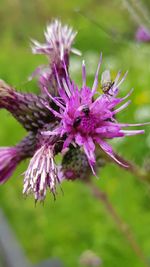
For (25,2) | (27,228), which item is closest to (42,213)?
(27,228)

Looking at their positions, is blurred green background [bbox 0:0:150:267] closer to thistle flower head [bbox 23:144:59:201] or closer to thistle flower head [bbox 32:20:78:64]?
thistle flower head [bbox 32:20:78:64]

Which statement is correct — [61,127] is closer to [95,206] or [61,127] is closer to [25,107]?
[25,107]

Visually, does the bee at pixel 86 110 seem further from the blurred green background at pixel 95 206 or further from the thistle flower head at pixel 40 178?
the blurred green background at pixel 95 206

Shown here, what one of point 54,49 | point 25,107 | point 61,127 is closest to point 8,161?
point 25,107

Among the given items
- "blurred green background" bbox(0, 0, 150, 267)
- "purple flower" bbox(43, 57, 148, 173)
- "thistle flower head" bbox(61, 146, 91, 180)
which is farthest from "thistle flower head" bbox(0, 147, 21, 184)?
"blurred green background" bbox(0, 0, 150, 267)

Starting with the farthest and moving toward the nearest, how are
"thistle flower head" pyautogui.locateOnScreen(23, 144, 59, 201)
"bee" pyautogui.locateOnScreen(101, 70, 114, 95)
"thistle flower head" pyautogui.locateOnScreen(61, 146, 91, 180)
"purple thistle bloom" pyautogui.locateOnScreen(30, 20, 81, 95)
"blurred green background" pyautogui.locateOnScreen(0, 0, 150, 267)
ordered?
"blurred green background" pyautogui.locateOnScreen(0, 0, 150, 267) → "purple thistle bloom" pyautogui.locateOnScreen(30, 20, 81, 95) → "thistle flower head" pyautogui.locateOnScreen(61, 146, 91, 180) → "bee" pyautogui.locateOnScreen(101, 70, 114, 95) → "thistle flower head" pyautogui.locateOnScreen(23, 144, 59, 201)
